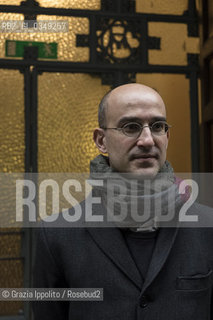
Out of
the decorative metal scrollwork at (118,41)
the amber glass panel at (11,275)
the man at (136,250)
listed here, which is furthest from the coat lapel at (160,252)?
the decorative metal scrollwork at (118,41)

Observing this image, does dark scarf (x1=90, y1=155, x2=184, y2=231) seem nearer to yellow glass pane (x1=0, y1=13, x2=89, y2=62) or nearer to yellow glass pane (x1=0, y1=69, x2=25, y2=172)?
yellow glass pane (x1=0, y1=69, x2=25, y2=172)

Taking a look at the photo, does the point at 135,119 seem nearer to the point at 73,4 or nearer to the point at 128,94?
the point at 128,94

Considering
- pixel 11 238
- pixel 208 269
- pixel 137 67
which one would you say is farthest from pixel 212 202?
pixel 208 269

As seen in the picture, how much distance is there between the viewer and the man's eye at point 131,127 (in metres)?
1.19

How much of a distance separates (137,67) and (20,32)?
1.03 meters

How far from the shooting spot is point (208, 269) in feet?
4.20

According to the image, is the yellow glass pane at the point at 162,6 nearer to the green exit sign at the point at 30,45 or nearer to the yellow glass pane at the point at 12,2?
the green exit sign at the point at 30,45

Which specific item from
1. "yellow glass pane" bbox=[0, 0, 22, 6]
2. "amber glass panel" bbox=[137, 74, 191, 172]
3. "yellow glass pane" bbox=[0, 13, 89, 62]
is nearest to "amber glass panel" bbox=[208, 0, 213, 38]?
"amber glass panel" bbox=[137, 74, 191, 172]

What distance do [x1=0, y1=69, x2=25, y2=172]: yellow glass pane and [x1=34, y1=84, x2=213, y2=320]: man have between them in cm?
202

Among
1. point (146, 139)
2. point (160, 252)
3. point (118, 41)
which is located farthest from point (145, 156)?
point (118, 41)

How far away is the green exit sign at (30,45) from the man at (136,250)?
7.25 ft

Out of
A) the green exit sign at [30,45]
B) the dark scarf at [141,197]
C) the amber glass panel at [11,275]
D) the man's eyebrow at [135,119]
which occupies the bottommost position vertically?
the amber glass panel at [11,275]

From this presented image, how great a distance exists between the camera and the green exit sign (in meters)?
3.30

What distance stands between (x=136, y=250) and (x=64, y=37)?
255cm
